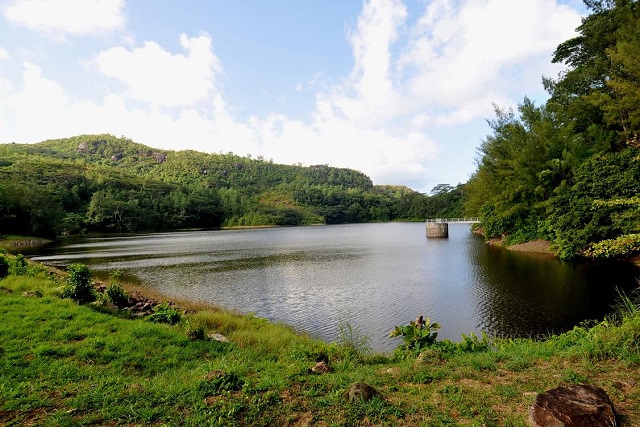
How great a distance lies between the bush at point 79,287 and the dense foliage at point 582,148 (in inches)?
834

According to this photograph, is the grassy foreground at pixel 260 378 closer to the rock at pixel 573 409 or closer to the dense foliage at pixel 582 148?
the rock at pixel 573 409

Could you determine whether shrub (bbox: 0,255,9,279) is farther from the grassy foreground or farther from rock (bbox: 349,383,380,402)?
rock (bbox: 349,383,380,402)

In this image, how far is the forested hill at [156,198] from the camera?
70.1 metres

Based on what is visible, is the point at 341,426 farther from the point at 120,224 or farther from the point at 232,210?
the point at 232,210

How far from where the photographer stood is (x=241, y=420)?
14.5 feet

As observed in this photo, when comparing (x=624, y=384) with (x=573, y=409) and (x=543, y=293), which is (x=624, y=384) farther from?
(x=543, y=293)

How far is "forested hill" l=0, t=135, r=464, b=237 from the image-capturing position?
7012 centimetres

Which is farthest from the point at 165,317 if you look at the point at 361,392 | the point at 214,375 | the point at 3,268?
the point at 3,268

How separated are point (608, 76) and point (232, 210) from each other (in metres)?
128

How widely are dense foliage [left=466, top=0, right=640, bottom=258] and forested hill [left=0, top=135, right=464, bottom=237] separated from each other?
77.3 m

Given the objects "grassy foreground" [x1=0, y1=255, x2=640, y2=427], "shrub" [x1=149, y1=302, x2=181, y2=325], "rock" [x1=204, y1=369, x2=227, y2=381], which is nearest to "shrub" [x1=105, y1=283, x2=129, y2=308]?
"shrub" [x1=149, y1=302, x2=181, y2=325]

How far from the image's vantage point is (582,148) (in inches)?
1171

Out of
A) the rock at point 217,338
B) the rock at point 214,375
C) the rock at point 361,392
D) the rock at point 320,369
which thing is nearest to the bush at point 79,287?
the rock at point 217,338

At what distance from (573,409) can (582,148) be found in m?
33.2
